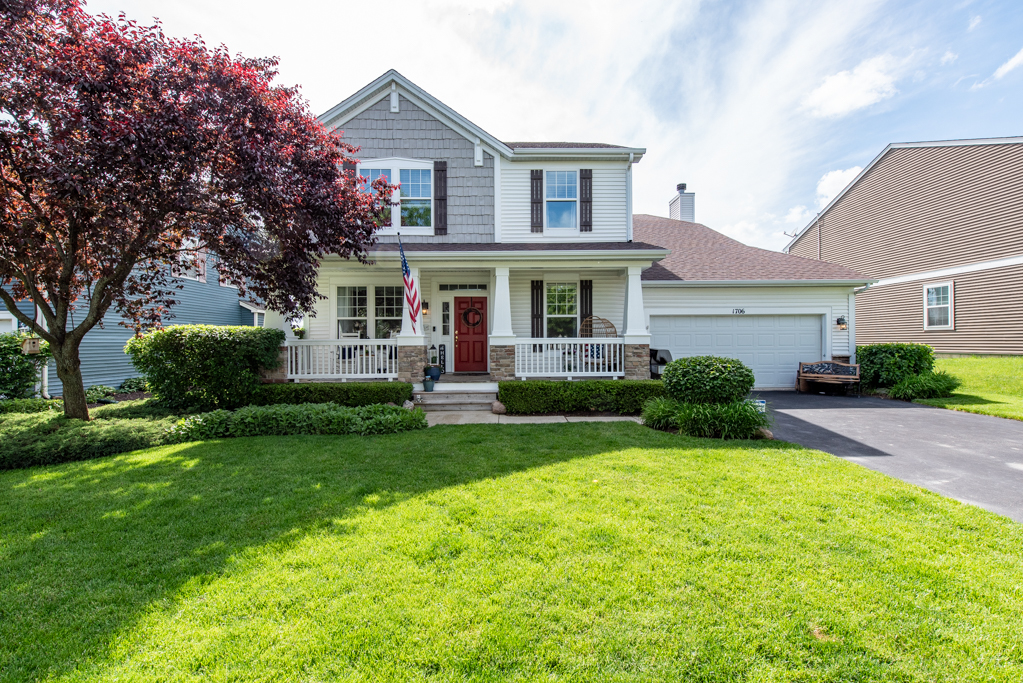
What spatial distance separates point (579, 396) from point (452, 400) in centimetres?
269

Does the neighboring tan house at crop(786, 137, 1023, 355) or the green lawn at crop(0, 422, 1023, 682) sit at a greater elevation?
the neighboring tan house at crop(786, 137, 1023, 355)

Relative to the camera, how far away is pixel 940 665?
1.96 m

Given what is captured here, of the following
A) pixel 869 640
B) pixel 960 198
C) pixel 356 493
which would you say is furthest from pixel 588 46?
pixel 960 198

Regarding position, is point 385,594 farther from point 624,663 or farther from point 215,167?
point 215,167

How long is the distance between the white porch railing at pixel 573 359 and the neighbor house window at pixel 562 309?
1.65 m

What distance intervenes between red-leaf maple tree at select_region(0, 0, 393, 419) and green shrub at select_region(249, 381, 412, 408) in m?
1.75

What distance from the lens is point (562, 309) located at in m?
11.3

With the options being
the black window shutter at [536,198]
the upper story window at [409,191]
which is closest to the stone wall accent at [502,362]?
the black window shutter at [536,198]

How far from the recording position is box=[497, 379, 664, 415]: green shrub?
330 inches

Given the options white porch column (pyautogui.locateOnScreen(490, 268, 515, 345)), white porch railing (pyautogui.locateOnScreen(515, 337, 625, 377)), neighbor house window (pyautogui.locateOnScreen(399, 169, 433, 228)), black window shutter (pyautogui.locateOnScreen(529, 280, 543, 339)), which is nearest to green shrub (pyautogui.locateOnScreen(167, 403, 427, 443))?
white porch column (pyautogui.locateOnScreen(490, 268, 515, 345))

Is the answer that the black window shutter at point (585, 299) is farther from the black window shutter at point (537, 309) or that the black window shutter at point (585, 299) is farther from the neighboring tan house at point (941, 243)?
the neighboring tan house at point (941, 243)

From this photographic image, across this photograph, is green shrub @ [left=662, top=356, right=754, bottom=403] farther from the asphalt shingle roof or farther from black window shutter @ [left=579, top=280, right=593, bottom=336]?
the asphalt shingle roof

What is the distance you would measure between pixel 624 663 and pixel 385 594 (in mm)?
1360

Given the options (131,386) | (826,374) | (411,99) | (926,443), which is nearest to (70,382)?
(131,386)
